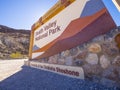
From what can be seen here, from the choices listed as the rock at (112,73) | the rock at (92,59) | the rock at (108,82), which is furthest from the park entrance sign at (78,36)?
the rock at (108,82)

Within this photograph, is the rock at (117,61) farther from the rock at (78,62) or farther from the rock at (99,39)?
the rock at (78,62)

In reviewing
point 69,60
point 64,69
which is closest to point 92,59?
point 69,60

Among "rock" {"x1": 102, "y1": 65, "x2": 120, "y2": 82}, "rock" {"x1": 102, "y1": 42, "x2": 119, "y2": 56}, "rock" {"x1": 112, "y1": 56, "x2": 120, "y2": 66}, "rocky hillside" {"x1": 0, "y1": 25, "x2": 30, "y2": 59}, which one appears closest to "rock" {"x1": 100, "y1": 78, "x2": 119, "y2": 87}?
"rock" {"x1": 102, "y1": 65, "x2": 120, "y2": 82}

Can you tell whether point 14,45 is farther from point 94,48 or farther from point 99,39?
point 99,39

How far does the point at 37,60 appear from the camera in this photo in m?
8.66

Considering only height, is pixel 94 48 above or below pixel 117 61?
above

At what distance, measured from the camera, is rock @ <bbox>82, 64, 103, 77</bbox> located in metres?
4.17

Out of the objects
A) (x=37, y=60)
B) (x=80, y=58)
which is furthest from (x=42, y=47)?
(x=80, y=58)

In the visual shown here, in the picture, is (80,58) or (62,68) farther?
(62,68)

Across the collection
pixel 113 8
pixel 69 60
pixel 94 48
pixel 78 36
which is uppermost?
pixel 113 8

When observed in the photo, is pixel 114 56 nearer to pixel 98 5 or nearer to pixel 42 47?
pixel 98 5

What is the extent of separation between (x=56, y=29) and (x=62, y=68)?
1.58m

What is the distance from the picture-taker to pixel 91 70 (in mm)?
4414

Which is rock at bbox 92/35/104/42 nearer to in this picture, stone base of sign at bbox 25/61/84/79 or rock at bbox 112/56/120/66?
rock at bbox 112/56/120/66
